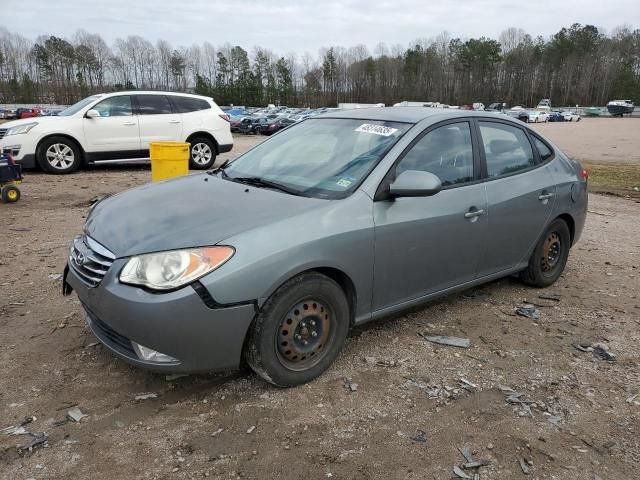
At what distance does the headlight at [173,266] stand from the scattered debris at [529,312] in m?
2.84

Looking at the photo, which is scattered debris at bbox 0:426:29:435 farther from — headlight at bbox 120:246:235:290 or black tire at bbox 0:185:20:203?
black tire at bbox 0:185:20:203

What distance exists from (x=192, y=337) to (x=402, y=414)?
1.26 meters

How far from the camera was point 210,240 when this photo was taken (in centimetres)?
274

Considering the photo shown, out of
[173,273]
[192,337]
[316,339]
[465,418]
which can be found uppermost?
[173,273]

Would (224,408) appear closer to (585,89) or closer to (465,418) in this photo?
(465,418)

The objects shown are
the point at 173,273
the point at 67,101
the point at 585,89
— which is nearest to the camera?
the point at 173,273

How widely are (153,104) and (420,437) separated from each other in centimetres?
1063

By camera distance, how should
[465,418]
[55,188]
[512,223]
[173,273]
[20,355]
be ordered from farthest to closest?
[55,188], [512,223], [20,355], [465,418], [173,273]

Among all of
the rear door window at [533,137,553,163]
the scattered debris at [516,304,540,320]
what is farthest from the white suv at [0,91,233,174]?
the scattered debris at [516,304,540,320]

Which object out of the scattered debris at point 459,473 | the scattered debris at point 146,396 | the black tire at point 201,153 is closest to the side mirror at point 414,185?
the scattered debris at point 459,473

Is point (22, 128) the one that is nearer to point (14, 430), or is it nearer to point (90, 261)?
point (90, 261)

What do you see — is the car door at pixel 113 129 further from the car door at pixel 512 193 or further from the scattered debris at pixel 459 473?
the scattered debris at pixel 459 473

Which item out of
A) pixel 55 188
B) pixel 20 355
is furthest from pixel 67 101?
pixel 20 355

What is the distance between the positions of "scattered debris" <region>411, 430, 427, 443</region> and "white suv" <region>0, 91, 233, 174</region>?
33.3 ft
